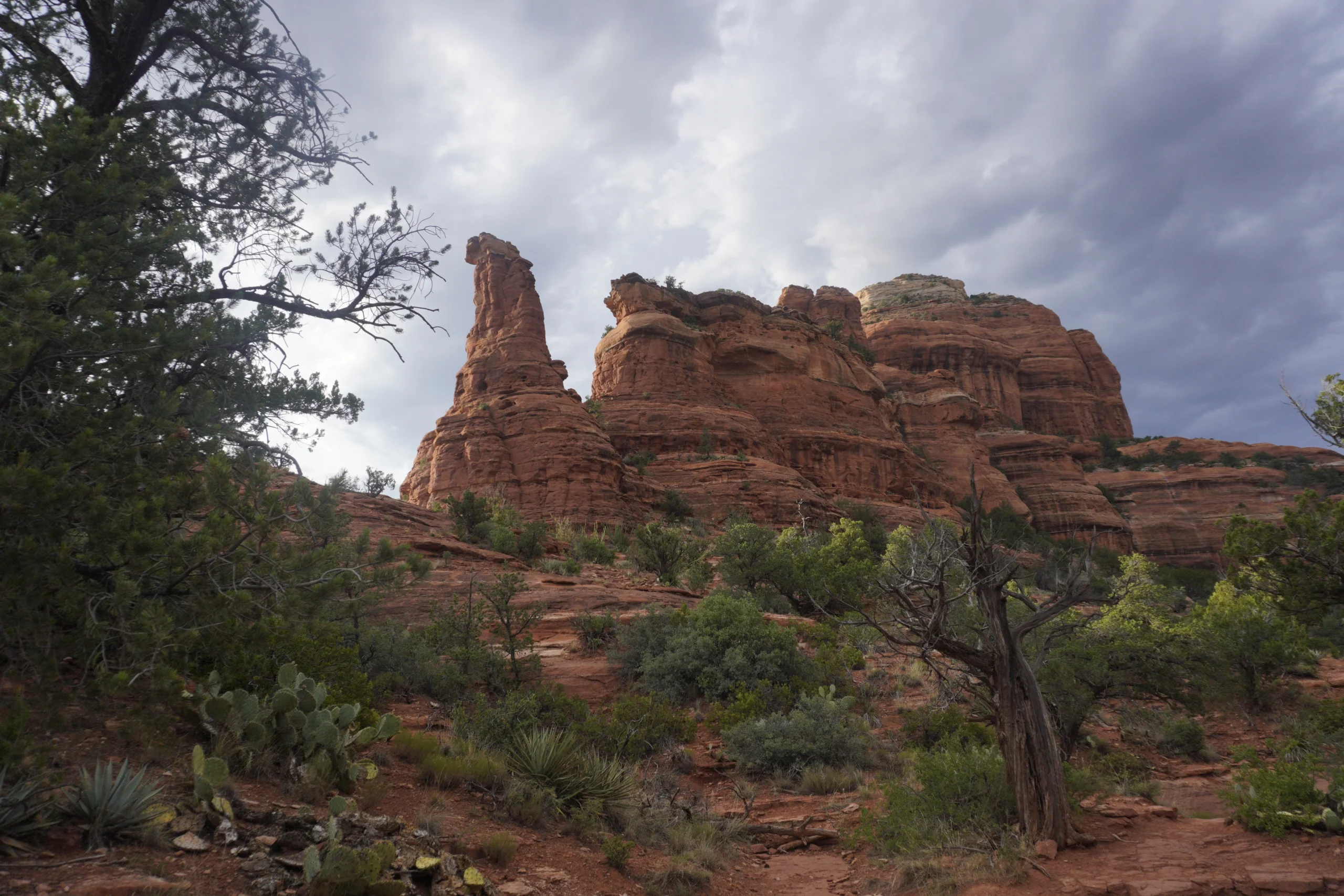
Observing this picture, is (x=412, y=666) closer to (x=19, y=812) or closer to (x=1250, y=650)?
(x=19, y=812)

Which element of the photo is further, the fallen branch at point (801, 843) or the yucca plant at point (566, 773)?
the fallen branch at point (801, 843)

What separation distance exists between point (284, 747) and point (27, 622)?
6.38ft

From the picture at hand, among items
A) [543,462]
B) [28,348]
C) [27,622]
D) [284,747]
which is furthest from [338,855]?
[543,462]

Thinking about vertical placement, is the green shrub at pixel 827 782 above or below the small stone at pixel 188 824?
below

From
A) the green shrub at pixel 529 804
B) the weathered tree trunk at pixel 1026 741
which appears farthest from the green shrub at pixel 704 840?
the weathered tree trunk at pixel 1026 741

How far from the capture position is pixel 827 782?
29.3 ft

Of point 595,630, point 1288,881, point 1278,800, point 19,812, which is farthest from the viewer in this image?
point 595,630

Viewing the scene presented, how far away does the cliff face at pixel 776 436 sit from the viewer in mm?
34344

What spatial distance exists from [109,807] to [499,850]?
2.50 metres

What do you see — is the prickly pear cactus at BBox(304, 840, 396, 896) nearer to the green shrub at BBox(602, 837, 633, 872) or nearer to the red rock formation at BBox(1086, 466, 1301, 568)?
the green shrub at BBox(602, 837, 633, 872)

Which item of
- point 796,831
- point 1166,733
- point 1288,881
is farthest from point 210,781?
point 1166,733

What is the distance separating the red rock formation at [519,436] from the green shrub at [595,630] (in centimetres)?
1757

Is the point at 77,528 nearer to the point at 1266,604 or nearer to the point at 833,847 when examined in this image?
the point at 833,847

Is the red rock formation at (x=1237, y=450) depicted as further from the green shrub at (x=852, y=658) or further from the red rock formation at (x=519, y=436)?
the green shrub at (x=852, y=658)
